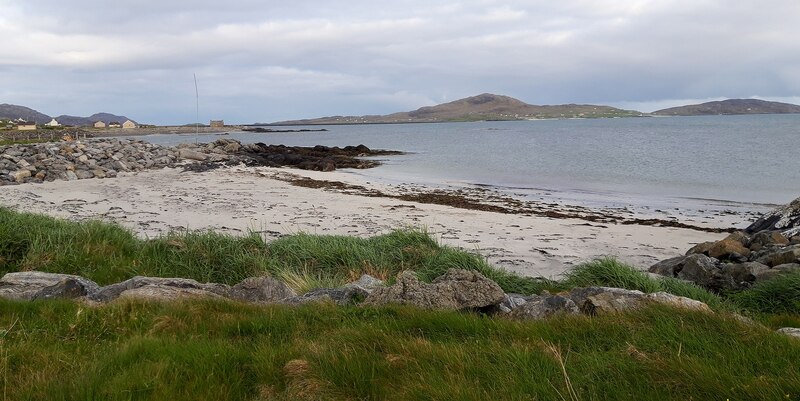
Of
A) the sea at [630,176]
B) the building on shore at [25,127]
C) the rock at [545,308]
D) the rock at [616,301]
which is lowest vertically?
the sea at [630,176]

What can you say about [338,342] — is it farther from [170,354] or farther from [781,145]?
[781,145]

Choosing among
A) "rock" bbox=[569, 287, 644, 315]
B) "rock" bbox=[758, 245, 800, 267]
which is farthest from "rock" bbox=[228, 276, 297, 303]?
"rock" bbox=[758, 245, 800, 267]

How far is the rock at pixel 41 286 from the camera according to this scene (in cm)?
577

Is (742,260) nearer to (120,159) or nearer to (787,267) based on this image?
(787,267)

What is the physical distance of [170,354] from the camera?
3.53 meters

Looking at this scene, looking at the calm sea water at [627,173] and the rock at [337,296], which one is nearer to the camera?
the rock at [337,296]

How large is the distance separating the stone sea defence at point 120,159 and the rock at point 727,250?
22.0 meters

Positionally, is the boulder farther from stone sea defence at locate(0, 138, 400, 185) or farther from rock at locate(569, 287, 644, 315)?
stone sea defence at locate(0, 138, 400, 185)

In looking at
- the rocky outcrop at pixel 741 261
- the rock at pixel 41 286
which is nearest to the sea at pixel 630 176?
the rocky outcrop at pixel 741 261

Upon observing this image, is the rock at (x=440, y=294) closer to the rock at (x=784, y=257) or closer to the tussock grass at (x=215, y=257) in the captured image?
the tussock grass at (x=215, y=257)

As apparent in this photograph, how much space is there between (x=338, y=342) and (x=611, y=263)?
5113 millimetres

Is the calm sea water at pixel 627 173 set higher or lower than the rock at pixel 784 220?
lower

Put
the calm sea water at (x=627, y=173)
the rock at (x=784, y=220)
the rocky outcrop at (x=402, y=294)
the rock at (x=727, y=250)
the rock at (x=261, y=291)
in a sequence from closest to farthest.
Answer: the rocky outcrop at (x=402, y=294) < the rock at (x=261, y=291) < the rock at (x=727, y=250) < the rock at (x=784, y=220) < the calm sea water at (x=627, y=173)

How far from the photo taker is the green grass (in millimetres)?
2945
